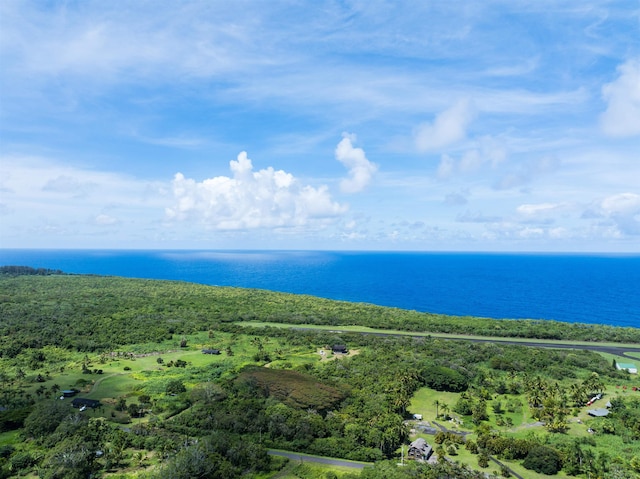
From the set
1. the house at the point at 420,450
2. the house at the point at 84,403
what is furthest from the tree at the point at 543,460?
the house at the point at 84,403

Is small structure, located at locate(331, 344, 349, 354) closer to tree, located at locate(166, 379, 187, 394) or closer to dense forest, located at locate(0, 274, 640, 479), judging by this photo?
dense forest, located at locate(0, 274, 640, 479)

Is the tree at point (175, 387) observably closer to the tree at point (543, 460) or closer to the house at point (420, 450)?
the house at point (420, 450)

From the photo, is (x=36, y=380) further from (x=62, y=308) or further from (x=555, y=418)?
(x=555, y=418)

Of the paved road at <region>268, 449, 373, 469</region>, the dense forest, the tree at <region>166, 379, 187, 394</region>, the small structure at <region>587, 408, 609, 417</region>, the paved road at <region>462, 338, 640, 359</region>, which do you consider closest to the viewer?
the dense forest

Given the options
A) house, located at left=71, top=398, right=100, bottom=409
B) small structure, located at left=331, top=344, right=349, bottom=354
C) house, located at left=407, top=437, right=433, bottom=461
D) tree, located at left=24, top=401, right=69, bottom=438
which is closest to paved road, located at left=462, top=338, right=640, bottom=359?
small structure, located at left=331, top=344, right=349, bottom=354

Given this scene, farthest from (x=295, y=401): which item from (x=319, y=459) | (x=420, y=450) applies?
A: (x=420, y=450)

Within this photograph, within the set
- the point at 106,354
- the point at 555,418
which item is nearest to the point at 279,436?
the point at 555,418

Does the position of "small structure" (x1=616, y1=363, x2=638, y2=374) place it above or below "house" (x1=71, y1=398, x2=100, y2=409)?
below
